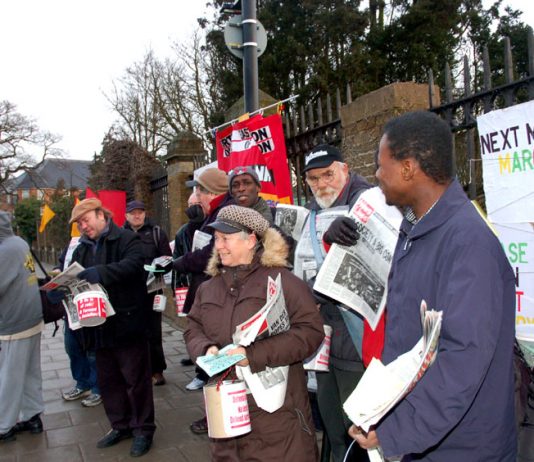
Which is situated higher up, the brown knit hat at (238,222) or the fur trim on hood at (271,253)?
the brown knit hat at (238,222)

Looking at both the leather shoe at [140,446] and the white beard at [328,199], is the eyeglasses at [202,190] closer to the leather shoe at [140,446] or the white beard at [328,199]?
the white beard at [328,199]

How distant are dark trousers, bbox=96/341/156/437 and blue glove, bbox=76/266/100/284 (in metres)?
0.59

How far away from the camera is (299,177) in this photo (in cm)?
549

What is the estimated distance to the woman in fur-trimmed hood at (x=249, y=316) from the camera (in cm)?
241

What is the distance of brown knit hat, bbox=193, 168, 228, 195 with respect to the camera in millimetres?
4078

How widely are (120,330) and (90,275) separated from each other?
488 mm

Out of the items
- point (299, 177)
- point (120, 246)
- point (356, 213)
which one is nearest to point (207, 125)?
point (299, 177)

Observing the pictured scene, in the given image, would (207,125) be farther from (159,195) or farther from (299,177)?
(299,177)

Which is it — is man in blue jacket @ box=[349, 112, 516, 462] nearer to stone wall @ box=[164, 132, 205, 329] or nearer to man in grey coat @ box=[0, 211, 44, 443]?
man in grey coat @ box=[0, 211, 44, 443]

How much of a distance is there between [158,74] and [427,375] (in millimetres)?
22791

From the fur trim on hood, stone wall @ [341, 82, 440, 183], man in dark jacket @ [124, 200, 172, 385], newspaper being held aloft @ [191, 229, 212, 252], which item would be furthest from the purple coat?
man in dark jacket @ [124, 200, 172, 385]

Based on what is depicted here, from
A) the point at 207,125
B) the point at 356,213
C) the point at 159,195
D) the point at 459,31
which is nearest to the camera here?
the point at 356,213

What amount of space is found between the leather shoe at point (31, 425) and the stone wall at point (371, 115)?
368 cm

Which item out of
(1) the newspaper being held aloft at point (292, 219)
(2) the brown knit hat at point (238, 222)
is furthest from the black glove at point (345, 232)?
(1) the newspaper being held aloft at point (292, 219)
